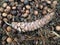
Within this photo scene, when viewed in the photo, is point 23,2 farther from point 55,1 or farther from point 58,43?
point 58,43

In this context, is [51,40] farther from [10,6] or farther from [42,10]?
[10,6]

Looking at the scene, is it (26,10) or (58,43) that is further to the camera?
(26,10)

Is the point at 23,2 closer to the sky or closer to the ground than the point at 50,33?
closer to the sky

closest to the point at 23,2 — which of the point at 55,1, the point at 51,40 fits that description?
the point at 55,1

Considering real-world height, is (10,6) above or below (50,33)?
above

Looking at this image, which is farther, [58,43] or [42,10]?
[42,10]

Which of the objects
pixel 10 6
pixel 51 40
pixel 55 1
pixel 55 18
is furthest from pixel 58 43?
pixel 10 6

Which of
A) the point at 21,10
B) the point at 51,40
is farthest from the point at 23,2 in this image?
the point at 51,40

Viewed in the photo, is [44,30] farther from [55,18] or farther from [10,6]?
[10,6]
